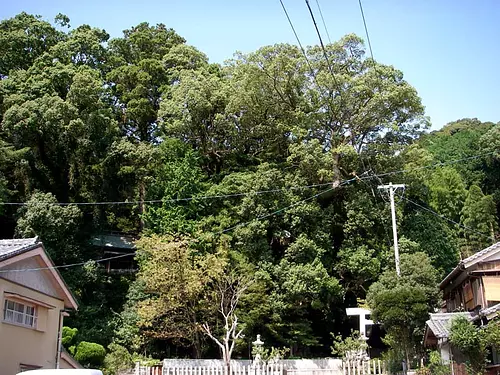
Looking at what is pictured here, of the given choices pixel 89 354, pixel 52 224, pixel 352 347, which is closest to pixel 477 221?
pixel 352 347

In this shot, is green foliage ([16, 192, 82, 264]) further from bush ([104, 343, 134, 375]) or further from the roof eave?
the roof eave

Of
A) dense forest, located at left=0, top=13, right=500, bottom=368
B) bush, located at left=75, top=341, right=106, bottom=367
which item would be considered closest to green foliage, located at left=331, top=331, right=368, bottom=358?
dense forest, located at left=0, top=13, right=500, bottom=368

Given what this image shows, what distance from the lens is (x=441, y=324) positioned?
16.2 metres

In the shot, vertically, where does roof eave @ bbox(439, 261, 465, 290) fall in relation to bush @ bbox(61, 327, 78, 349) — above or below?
above

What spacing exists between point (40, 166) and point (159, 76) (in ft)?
31.0

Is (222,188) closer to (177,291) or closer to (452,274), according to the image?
(177,291)

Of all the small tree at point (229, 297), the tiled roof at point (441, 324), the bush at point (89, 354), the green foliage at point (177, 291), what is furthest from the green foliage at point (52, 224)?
the tiled roof at point (441, 324)

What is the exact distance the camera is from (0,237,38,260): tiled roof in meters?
12.6

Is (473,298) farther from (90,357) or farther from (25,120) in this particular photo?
(25,120)

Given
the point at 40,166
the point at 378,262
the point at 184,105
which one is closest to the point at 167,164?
the point at 184,105

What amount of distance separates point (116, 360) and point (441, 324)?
553 inches

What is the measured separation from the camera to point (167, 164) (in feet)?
94.4

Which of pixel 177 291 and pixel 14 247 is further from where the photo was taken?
pixel 177 291

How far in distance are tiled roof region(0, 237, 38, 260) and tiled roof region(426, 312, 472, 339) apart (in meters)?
11.4
